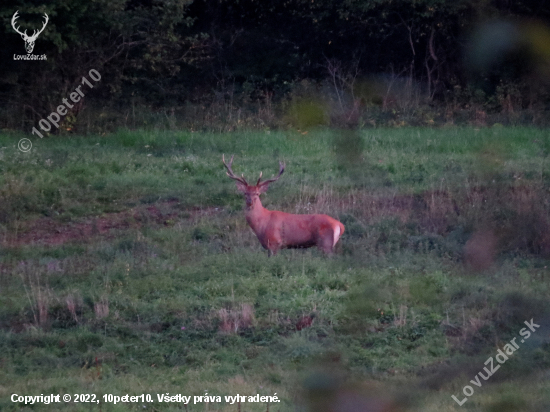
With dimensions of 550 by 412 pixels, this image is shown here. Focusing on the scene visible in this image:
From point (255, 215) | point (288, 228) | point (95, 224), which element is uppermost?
point (255, 215)

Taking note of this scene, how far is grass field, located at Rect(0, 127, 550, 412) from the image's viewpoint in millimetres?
1231

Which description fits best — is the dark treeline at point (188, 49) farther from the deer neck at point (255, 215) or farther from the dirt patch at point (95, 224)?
the dirt patch at point (95, 224)

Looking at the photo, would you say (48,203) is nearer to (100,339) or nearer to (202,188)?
(202,188)

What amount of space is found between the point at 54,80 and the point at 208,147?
5.17 meters

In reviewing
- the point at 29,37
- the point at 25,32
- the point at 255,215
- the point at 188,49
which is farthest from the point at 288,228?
the point at 188,49

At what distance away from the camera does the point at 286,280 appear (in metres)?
7.47

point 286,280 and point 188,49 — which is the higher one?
point 188,49

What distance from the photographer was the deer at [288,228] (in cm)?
870

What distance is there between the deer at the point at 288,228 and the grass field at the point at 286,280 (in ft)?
0.61

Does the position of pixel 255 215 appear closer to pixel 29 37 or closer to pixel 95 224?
pixel 95 224

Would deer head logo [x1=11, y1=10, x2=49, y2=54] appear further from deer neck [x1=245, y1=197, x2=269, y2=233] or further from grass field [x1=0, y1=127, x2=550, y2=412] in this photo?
deer neck [x1=245, y1=197, x2=269, y2=233]

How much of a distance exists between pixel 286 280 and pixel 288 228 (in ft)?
5.13

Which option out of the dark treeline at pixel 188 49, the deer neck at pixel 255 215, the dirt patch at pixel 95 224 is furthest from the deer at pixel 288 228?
the dark treeline at pixel 188 49

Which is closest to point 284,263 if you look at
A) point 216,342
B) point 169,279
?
point 169,279
